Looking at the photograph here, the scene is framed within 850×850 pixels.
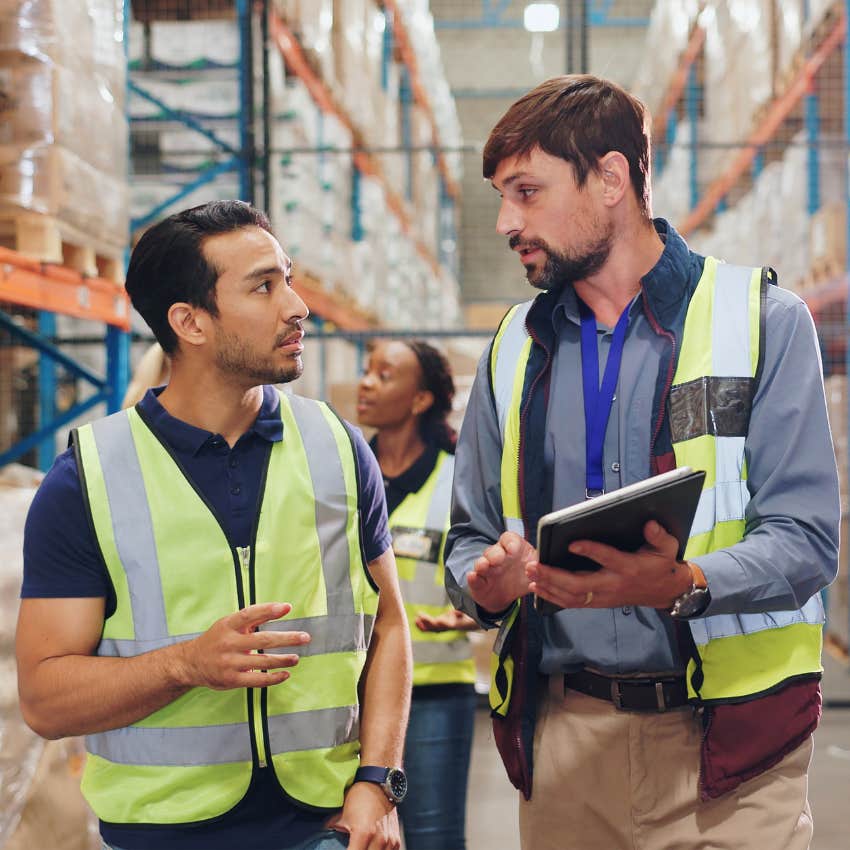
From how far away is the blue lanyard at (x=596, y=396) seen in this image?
1880 millimetres

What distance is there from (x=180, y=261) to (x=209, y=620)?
0.62m

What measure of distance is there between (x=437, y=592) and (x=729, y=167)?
804cm

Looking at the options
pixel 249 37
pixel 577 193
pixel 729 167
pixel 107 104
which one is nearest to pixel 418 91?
pixel 729 167

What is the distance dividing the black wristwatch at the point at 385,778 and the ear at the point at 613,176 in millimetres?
1001

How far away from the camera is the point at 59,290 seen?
159 inches

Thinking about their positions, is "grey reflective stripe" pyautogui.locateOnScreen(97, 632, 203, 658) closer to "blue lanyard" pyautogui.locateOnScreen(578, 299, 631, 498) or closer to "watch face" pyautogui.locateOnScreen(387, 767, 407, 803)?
"watch face" pyautogui.locateOnScreen(387, 767, 407, 803)

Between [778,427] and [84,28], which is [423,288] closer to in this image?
[84,28]

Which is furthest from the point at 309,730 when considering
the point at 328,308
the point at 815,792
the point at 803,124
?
the point at 803,124

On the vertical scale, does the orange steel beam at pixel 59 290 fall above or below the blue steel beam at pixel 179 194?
below

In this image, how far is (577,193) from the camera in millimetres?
1906

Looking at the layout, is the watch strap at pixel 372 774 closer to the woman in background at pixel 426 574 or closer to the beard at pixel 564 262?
the beard at pixel 564 262

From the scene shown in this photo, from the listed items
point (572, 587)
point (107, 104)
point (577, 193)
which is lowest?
point (572, 587)

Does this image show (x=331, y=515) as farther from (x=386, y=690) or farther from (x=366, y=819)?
(x=366, y=819)

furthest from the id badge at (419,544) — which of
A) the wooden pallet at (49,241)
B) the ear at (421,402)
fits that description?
the wooden pallet at (49,241)
